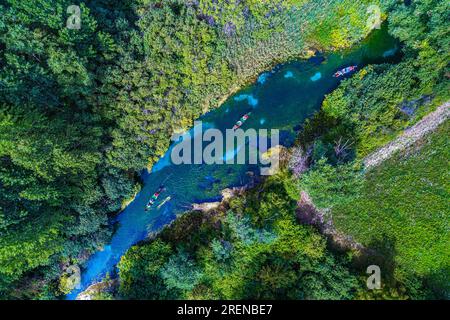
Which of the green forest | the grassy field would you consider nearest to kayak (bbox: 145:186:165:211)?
the green forest

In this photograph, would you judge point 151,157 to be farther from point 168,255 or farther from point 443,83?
point 443,83

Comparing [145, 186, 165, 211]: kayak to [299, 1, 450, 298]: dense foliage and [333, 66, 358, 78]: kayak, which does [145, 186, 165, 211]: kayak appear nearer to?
[299, 1, 450, 298]: dense foliage

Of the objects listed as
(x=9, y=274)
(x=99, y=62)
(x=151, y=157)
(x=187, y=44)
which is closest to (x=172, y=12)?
(x=187, y=44)

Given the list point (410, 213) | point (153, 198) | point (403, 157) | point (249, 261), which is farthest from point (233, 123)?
point (410, 213)

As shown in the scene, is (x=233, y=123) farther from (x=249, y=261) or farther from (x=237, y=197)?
(x=249, y=261)

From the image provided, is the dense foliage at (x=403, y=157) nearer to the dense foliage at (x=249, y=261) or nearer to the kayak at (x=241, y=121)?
the dense foliage at (x=249, y=261)

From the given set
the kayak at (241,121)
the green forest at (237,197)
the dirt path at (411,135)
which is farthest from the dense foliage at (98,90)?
the dirt path at (411,135)
